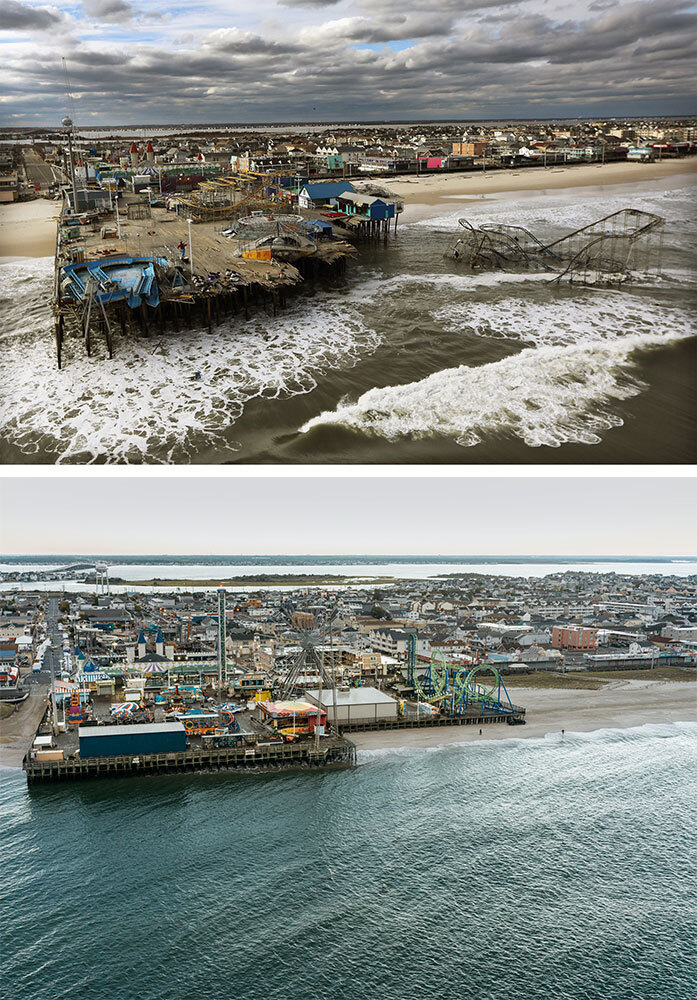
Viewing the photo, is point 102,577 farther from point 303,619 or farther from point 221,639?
point 303,619

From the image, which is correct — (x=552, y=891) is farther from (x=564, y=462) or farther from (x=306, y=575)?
(x=306, y=575)

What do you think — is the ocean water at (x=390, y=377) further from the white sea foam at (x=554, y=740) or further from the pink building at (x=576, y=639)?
the pink building at (x=576, y=639)

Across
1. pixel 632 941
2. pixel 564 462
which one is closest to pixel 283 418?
pixel 564 462

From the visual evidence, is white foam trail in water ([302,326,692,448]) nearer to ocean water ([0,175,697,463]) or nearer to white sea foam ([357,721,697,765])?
ocean water ([0,175,697,463])

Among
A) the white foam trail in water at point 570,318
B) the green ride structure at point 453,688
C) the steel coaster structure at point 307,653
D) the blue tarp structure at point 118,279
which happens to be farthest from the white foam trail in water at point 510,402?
the green ride structure at point 453,688

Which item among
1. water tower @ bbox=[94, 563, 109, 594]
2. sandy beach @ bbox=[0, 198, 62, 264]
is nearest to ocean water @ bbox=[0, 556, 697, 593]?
water tower @ bbox=[94, 563, 109, 594]

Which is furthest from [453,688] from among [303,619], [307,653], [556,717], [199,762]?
[199,762]
